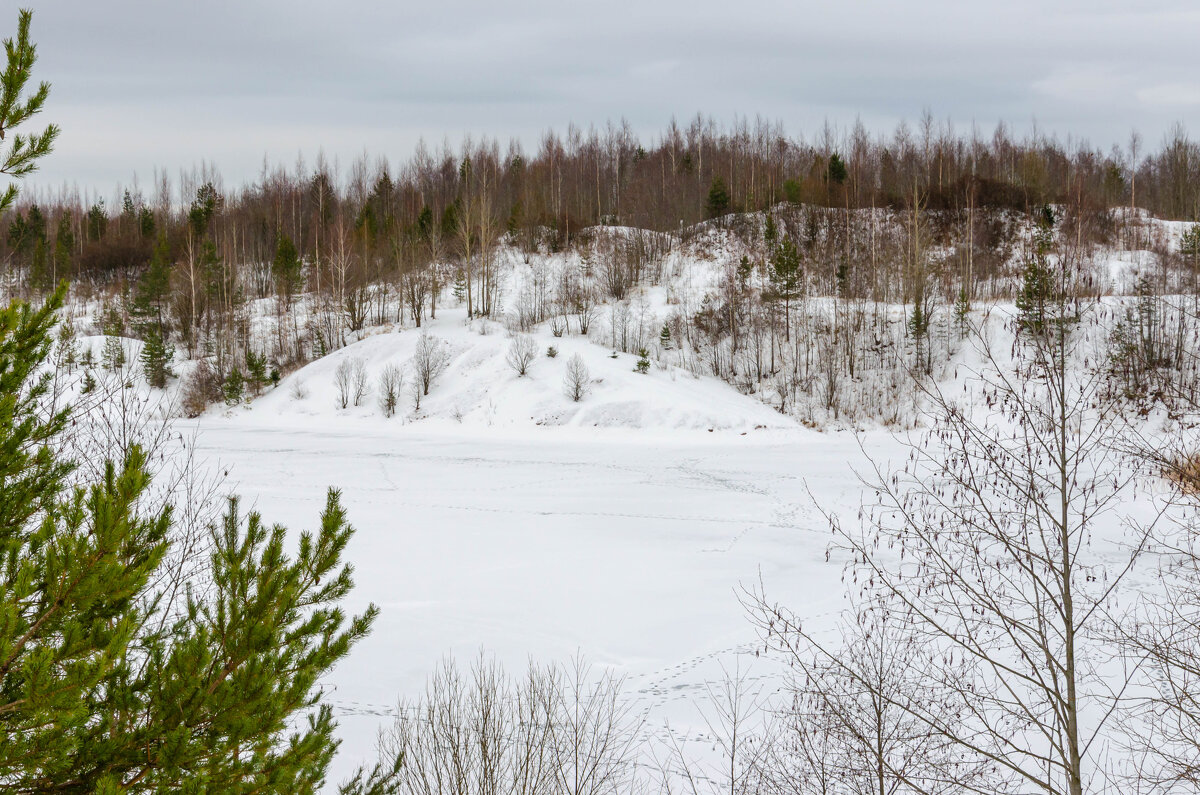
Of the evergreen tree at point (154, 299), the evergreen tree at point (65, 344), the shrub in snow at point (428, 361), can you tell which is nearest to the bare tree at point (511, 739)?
the evergreen tree at point (65, 344)

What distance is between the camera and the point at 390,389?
3825cm

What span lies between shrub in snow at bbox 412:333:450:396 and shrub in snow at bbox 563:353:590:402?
24.3ft

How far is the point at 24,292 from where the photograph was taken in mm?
59938

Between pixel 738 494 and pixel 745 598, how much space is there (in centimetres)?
826

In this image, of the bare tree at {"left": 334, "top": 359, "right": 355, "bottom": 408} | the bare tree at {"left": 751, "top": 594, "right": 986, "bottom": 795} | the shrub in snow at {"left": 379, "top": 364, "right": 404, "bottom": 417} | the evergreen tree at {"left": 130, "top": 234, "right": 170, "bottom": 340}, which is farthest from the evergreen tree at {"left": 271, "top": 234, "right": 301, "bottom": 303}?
the bare tree at {"left": 751, "top": 594, "right": 986, "bottom": 795}

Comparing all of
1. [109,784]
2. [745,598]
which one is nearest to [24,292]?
[745,598]

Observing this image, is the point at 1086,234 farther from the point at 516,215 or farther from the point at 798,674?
the point at 798,674

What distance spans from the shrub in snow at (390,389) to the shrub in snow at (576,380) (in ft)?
28.8

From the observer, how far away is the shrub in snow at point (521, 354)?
38316 millimetres

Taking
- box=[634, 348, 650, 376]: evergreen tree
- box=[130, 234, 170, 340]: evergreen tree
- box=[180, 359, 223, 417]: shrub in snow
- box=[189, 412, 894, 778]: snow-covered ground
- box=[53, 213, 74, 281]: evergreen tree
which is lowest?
box=[189, 412, 894, 778]: snow-covered ground

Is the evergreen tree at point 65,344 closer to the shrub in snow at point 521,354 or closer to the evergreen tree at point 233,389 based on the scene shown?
the shrub in snow at point 521,354

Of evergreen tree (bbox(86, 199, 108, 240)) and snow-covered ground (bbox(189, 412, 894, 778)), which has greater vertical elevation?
evergreen tree (bbox(86, 199, 108, 240))

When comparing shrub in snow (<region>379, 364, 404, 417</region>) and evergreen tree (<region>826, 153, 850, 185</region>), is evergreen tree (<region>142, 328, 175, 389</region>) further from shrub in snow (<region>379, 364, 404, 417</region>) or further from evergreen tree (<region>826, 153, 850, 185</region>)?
evergreen tree (<region>826, 153, 850, 185</region>)

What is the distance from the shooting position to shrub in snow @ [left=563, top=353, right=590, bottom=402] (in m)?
36.0
